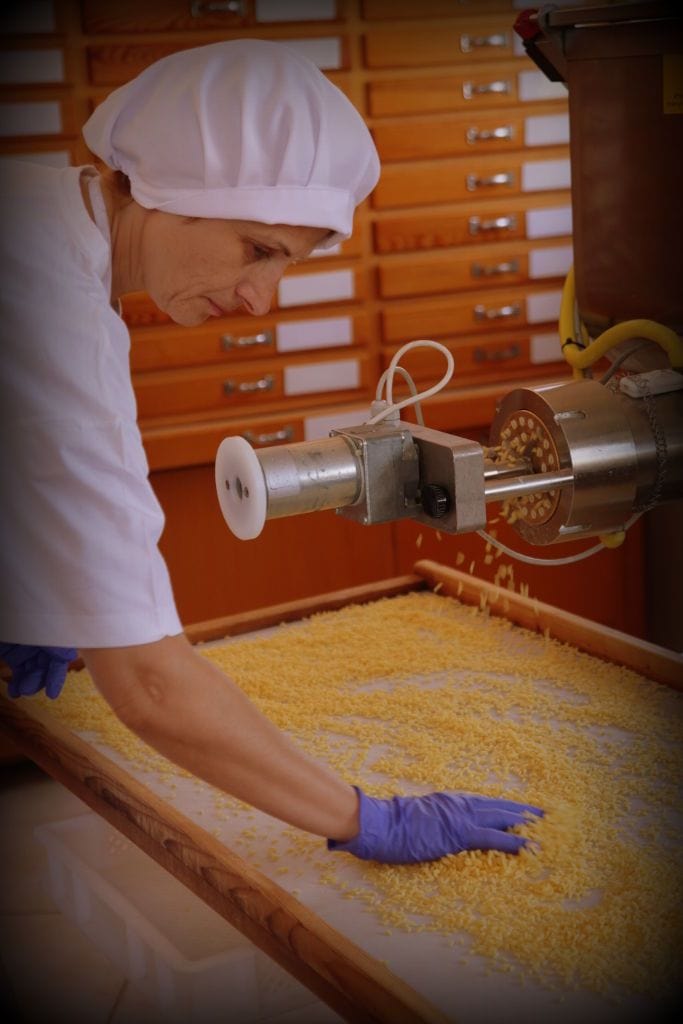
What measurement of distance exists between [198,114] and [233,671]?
1.07m

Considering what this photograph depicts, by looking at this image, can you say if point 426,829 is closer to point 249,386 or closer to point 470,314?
point 249,386

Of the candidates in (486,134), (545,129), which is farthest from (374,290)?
(545,129)

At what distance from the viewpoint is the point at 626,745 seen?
64.9 inches

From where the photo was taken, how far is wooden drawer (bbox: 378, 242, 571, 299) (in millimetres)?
2908

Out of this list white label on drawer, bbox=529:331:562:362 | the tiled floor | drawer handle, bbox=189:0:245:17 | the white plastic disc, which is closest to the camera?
the white plastic disc

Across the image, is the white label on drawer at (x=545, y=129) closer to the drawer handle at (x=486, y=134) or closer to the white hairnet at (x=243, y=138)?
the drawer handle at (x=486, y=134)

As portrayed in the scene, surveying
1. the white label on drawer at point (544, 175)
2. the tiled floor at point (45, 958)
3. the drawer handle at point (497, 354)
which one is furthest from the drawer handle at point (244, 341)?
the tiled floor at point (45, 958)

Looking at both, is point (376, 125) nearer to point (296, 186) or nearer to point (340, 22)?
point (340, 22)

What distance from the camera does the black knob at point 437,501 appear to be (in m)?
0.70

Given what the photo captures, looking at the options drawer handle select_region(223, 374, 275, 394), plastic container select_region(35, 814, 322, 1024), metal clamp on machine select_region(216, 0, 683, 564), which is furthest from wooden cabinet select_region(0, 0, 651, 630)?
metal clamp on machine select_region(216, 0, 683, 564)

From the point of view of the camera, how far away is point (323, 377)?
288cm

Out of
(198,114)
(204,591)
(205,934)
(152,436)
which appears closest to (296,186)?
(198,114)

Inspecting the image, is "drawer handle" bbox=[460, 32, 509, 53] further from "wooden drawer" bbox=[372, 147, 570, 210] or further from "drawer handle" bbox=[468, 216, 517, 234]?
"drawer handle" bbox=[468, 216, 517, 234]

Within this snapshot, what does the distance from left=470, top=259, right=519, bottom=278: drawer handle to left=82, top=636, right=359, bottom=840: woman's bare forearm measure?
71.7 inches
